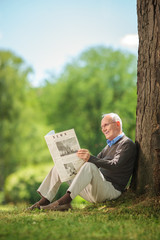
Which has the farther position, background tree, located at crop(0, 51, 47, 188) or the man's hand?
background tree, located at crop(0, 51, 47, 188)

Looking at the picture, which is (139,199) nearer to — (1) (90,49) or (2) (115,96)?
(2) (115,96)

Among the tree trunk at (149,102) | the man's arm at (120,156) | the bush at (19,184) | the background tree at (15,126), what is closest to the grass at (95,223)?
the tree trunk at (149,102)

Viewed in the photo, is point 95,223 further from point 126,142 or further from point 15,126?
point 15,126

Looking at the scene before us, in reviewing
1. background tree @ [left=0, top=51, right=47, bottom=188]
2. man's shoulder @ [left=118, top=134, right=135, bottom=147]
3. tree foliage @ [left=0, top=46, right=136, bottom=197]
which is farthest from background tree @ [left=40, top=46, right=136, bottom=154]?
man's shoulder @ [left=118, top=134, right=135, bottom=147]

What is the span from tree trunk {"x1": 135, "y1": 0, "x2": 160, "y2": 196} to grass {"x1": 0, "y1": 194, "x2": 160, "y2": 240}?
313mm

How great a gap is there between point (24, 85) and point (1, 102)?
6.43ft

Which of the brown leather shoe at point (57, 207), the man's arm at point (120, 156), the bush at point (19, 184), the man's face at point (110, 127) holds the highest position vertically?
the man's face at point (110, 127)

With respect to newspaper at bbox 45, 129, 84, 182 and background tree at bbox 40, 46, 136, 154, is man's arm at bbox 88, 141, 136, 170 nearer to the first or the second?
newspaper at bbox 45, 129, 84, 182

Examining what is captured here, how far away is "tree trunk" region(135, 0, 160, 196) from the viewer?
4.41m

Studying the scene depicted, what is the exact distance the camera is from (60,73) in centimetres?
2462

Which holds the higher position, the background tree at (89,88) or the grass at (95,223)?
the background tree at (89,88)

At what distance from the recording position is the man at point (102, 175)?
4.19m

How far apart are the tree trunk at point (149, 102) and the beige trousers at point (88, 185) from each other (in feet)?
1.55

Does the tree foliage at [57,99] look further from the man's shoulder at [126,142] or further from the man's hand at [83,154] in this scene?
the man's hand at [83,154]
